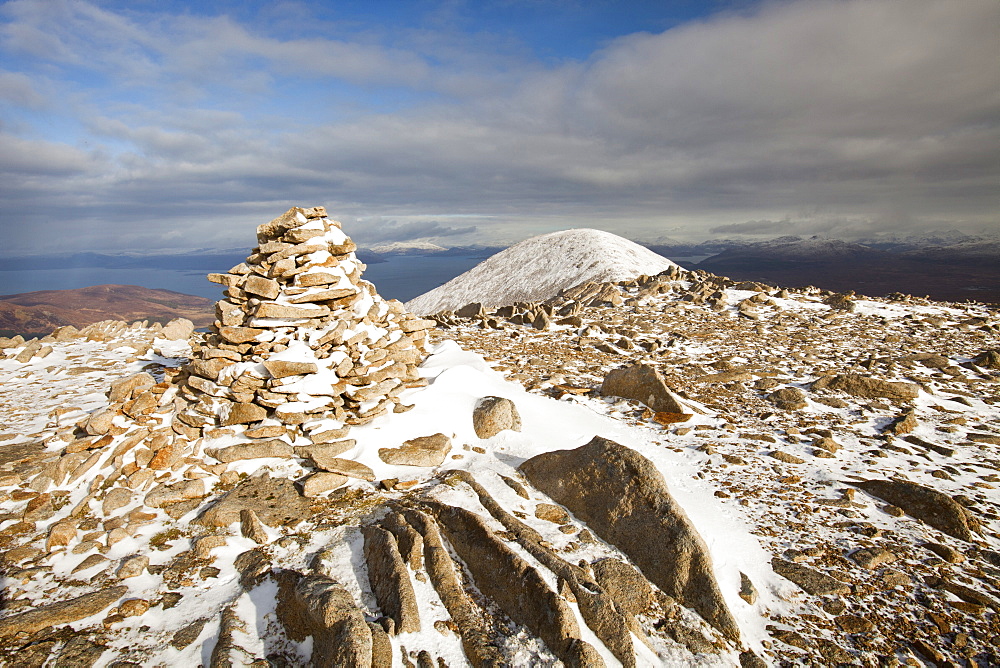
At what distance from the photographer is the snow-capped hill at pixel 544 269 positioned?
40344 millimetres

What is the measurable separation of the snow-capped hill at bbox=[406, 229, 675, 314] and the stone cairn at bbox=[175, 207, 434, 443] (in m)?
28.0

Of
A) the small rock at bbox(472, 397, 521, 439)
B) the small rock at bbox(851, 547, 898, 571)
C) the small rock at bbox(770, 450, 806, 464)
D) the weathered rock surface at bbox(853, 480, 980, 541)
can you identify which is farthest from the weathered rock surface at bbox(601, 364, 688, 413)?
the small rock at bbox(851, 547, 898, 571)

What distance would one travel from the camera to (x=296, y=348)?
30.8 ft

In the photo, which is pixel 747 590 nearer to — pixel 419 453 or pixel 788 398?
pixel 419 453

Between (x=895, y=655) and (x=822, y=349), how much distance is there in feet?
45.1

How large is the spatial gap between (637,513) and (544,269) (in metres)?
40.7

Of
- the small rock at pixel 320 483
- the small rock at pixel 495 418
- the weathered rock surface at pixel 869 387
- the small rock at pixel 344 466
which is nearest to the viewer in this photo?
the small rock at pixel 320 483

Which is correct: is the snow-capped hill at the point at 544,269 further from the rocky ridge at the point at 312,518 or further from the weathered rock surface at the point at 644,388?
the rocky ridge at the point at 312,518

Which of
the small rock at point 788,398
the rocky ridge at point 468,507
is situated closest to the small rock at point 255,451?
the rocky ridge at point 468,507

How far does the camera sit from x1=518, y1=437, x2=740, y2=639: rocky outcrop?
5379mm

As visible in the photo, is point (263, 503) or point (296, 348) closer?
point (263, 503)

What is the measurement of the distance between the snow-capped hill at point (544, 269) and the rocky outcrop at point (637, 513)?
29292 mm

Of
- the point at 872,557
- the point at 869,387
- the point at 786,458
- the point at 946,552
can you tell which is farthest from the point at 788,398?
the point at 872,557

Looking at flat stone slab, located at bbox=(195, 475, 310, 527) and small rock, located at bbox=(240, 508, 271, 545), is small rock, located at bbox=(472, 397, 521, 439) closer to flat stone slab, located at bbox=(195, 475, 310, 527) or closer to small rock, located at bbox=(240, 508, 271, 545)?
flat stone slab, located at bbox=(195, 475, 310, 527)
